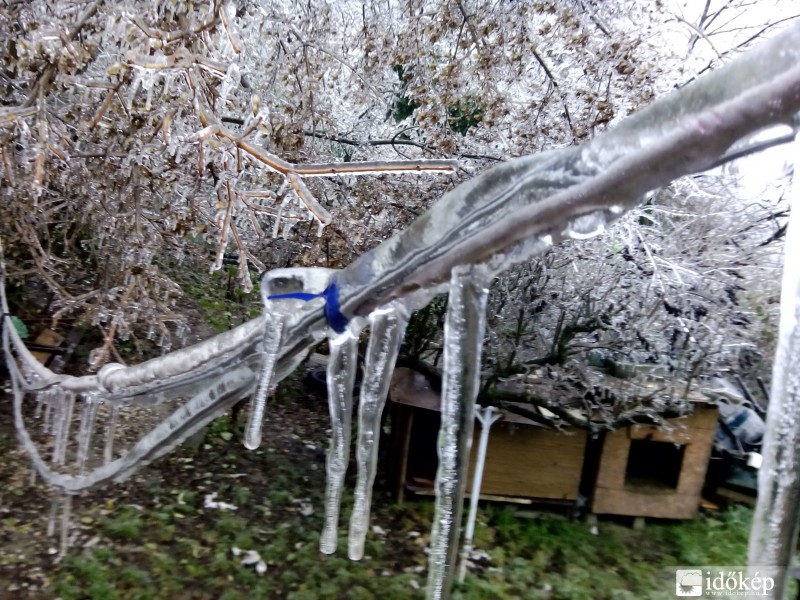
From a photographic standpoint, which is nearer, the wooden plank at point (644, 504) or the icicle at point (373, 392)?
the icicle at point (373, 392)

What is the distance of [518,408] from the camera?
4.36 m

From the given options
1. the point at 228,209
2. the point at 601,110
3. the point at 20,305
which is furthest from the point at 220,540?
the point at 601,110

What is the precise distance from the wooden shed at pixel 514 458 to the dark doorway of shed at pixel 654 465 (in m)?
0.64

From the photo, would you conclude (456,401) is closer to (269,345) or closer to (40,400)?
(269,345)

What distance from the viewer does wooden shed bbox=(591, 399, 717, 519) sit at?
4.55m

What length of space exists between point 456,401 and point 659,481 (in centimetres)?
475

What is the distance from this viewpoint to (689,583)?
407 cm

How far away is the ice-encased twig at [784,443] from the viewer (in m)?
0.63

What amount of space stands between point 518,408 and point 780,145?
3919 mm

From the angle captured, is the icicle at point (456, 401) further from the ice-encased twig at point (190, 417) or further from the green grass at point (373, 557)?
the green grass at point (373, 557)

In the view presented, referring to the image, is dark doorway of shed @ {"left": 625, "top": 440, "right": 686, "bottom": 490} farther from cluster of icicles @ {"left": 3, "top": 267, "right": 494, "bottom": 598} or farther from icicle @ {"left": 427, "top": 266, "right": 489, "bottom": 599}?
icicle @ {"left": 427, "top": 266, "right": 489, "bottom": 599}

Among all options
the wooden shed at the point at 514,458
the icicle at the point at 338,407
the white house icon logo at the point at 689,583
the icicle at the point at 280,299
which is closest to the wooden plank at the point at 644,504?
the wooden shed at the point at 514,458

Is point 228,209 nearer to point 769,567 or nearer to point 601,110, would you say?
point 769,567

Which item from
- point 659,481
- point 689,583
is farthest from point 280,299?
point 659,481
